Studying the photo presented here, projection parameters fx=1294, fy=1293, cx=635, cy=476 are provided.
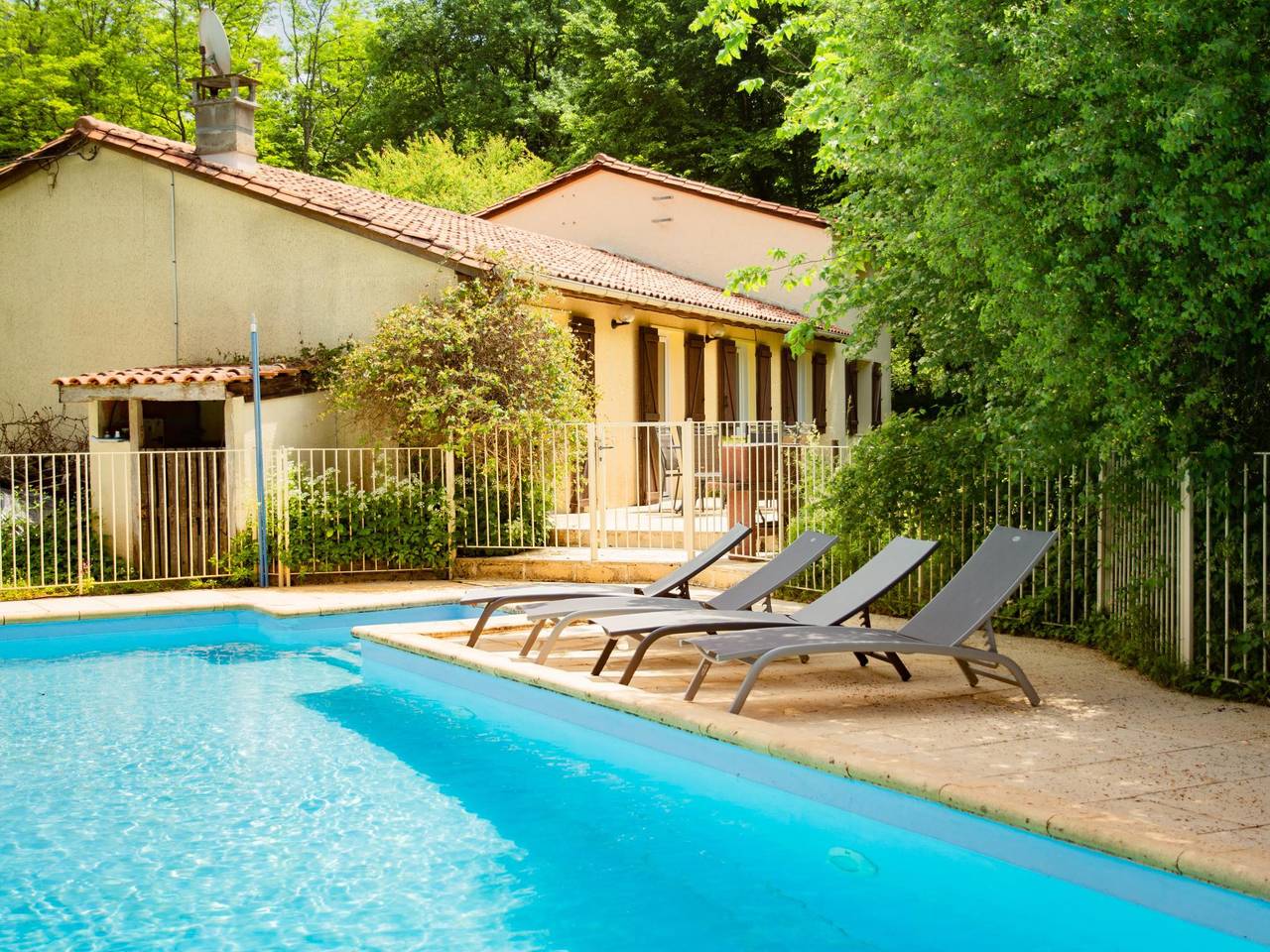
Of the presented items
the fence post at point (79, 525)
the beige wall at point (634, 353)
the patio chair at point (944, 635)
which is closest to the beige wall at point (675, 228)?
the beige wall at point (634, 353)

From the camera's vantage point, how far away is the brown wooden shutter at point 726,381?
21.7m

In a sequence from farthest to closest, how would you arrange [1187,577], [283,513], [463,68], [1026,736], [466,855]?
[463,68], [283,513], [1187,577], [1026,736], [466,855]

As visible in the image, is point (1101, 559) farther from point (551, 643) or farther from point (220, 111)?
point (220, 111)

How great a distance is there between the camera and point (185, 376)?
14.3 metres

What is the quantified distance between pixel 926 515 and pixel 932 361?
1.24 meters

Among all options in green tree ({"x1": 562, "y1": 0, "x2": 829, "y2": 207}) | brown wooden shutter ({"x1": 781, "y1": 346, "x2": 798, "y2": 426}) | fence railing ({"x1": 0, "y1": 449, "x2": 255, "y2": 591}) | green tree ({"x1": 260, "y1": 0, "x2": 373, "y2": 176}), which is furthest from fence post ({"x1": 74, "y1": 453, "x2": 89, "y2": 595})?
green tree ({"x1": 260, "y1": 0, "x2": 373, "y2": 176})

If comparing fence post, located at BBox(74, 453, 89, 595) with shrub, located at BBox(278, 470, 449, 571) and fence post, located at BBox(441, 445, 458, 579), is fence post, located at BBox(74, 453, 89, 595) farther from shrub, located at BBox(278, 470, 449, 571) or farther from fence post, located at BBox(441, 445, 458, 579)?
fence post, located at BBox(441, 445, 458, 579)

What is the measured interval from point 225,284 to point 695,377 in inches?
299

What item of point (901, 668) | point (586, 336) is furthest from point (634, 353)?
point (901, 668)

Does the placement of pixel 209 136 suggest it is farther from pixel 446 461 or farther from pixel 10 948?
pixel 10 948

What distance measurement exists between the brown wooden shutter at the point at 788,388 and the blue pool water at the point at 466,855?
16765 mm

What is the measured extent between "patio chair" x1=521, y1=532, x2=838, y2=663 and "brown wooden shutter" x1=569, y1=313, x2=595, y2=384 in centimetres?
869

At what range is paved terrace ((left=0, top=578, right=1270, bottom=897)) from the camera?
4.62 meters

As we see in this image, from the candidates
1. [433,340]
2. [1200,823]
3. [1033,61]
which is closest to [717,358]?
[433,340]
